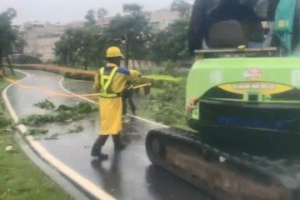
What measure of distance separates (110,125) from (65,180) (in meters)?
1.78

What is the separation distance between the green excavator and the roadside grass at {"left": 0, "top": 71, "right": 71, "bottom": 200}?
208 cm

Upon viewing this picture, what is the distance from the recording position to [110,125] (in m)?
9.80

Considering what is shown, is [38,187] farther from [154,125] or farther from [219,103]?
[154,125]

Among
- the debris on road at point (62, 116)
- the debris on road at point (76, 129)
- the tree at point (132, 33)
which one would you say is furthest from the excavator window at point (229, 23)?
the tree at point (132, 33)

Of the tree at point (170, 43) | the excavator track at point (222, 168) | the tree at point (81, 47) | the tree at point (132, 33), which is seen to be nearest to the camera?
the excavator track at point (222, 168)

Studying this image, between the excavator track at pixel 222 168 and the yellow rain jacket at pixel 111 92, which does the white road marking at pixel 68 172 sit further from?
the excavator track at pixel 222 168

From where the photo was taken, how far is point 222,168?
7.00m

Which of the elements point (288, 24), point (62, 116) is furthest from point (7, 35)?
point (288, 24)

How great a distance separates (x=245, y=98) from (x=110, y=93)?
3.86 metres

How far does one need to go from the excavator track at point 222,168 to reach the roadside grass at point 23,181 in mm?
1875

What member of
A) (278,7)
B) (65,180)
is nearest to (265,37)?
(278,7)

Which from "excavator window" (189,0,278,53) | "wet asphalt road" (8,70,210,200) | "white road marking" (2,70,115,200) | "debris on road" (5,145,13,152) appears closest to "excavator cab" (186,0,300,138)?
"excavator window" (189,0,278,53)

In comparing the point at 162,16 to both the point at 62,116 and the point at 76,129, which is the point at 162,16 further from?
the point at 76,129

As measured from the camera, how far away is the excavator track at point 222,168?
571 centimetres
